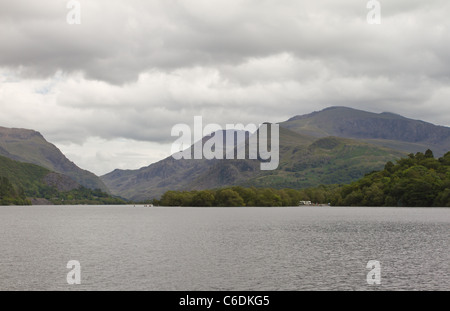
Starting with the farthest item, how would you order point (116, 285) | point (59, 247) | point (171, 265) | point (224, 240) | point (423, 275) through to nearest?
point (224, 240)
point (59, 247)
point (171, 265)
point (423, 275)
point (116, 285)

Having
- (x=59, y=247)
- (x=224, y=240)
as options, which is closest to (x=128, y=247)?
(x=59, y=247)

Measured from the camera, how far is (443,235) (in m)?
115

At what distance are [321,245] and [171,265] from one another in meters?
39.5

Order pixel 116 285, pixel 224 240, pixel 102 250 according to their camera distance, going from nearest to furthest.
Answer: pixel 116 285
pixel 102 250
pixel 224 240

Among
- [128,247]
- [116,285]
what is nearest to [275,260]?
[116,285]

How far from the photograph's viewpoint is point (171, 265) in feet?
238

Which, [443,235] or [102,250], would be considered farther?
[443,235]
